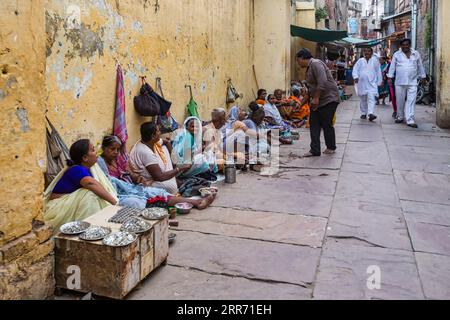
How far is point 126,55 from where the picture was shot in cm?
529

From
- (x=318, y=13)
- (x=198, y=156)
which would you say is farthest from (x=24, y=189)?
(x=318, y=13)

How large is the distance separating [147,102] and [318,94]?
9.09 feet

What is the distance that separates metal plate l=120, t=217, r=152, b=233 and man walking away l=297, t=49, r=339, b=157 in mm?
4606

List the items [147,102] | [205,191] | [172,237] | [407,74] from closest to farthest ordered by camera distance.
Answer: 1. [172,237]
2. [205,191]
3. [147,102]
4. [407,74]

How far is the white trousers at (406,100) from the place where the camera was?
957 cm

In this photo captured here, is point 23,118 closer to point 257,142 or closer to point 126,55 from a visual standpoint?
point 126,55

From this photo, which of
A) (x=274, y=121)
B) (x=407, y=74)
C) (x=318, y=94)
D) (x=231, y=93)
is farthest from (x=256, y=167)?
(x=407, y=74)

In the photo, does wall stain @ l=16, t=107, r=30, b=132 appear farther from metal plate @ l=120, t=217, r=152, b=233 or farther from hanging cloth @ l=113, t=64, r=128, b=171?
hanging cloth @ l=113, t=64, r=128, b=171

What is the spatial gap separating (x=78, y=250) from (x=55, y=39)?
222cm

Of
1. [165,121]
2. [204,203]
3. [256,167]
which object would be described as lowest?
[204,203]

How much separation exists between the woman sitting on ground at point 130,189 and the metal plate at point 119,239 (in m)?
1.31

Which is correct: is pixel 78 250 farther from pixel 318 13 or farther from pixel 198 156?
pixel 318 13

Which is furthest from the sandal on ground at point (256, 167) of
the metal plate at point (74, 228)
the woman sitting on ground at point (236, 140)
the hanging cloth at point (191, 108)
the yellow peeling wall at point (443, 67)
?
the yellow peeling wall at point (443, 67)

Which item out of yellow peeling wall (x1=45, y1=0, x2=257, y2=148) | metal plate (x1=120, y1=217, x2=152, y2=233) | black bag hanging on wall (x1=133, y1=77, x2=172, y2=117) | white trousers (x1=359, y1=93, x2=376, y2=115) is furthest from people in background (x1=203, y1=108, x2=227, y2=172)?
white trousers (x1=359, y1=93, x2=376, y2=115)
